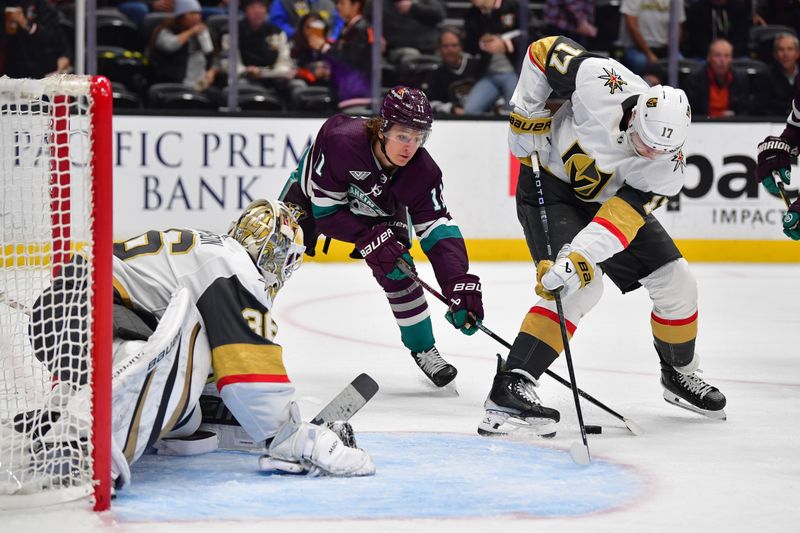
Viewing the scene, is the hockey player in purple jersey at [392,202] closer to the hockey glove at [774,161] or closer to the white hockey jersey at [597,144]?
the white hockey jersey at [597,144]

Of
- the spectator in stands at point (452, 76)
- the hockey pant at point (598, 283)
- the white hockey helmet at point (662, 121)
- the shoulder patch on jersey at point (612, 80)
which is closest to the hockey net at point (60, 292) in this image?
the hockey pant at point (598, 283)

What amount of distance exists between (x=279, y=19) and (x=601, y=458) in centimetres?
522

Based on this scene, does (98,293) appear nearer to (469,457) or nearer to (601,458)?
(469,457)

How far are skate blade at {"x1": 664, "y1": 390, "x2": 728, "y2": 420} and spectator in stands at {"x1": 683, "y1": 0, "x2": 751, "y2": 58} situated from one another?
4.78 meters

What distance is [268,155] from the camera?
7270 mm

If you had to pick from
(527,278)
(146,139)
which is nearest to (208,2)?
(146,139)

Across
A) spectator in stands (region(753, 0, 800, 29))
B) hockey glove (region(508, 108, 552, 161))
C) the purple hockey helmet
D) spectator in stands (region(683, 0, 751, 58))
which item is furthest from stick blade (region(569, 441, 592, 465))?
spectator in stands (region(753, 0, 800, 29))

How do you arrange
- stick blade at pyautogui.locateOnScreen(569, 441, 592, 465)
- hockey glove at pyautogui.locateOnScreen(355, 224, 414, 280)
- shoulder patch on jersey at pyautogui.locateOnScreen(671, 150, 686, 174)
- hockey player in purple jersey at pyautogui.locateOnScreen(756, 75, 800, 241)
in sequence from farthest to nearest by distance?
hockey player in purple jersey at pyautogui.locateOnScreen(756, 75, 800, 241) < hockey glove at pyautogui.locateOnScreen(355, 224, 414, 280) < shoulder patch on jersey at pyautogui.locateOnScreen(671, 150, 686, 174) < stick blade at pyautogui.locateOnScreen(569, 441, 592, 465)

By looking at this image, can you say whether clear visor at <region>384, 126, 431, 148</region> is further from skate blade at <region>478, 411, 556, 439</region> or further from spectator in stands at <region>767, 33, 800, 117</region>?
spectator in stands at <region>767, 33, 800, 117</region>

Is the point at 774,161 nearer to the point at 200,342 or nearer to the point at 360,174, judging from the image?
the point at 360,174

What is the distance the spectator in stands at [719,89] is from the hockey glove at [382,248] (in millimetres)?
4440

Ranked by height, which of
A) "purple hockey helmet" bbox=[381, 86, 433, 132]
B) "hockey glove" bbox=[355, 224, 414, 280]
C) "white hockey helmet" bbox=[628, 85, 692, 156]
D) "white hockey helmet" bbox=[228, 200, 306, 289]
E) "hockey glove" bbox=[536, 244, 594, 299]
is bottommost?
"hockey glove" bbox=[355, 224, 414, 280]

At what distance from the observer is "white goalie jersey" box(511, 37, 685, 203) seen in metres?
3.39

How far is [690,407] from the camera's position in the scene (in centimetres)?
362
